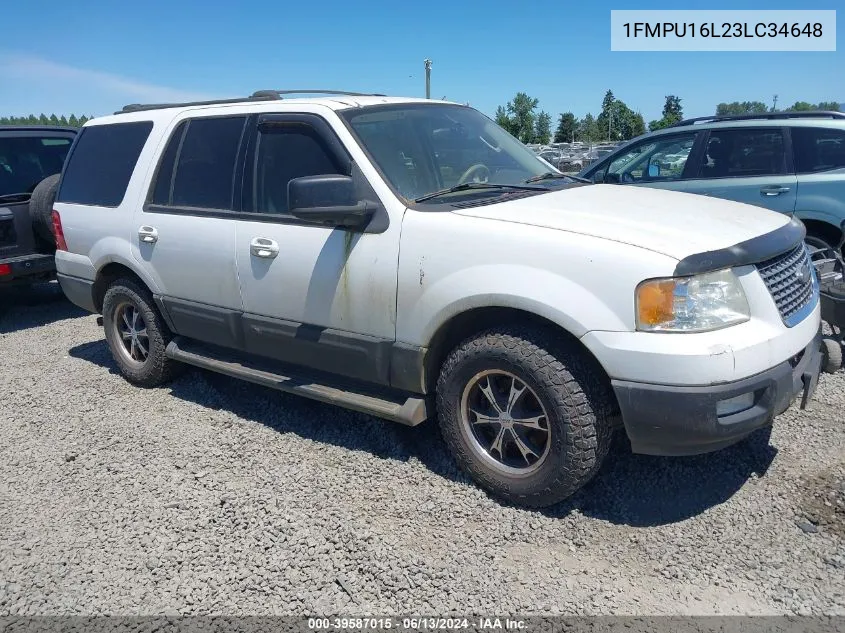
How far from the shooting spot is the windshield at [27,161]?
22.9ft

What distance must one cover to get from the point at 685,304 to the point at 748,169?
4.37 meters

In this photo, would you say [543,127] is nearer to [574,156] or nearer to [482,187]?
[574,156]

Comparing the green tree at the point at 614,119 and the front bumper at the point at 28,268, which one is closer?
the front bumper at the point at 28,268

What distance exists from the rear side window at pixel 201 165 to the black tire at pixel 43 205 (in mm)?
2829

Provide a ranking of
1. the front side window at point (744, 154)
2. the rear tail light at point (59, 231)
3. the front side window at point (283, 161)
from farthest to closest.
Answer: the front side window at point (744, 154) → the rear tail light at point (59, 231) → the front side window at point (283, 161)

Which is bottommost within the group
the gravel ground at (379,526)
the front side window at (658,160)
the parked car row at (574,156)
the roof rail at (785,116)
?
the gravel ground at (379,526)

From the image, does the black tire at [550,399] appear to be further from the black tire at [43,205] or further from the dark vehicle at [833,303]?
the black tire at [43,205]

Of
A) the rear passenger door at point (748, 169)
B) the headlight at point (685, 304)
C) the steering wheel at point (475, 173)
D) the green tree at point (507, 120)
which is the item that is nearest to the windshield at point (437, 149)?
the steering wheel at point (475, 173)

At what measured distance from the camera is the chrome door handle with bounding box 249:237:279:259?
3746 millimetres

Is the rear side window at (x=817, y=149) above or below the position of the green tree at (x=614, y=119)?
below

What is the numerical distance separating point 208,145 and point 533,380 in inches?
107

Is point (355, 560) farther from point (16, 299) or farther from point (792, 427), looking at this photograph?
point (16, 299)

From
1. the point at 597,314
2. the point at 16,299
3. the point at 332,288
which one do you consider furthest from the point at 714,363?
the point at 16,299

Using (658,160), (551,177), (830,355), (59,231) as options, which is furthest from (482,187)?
(658,160)
